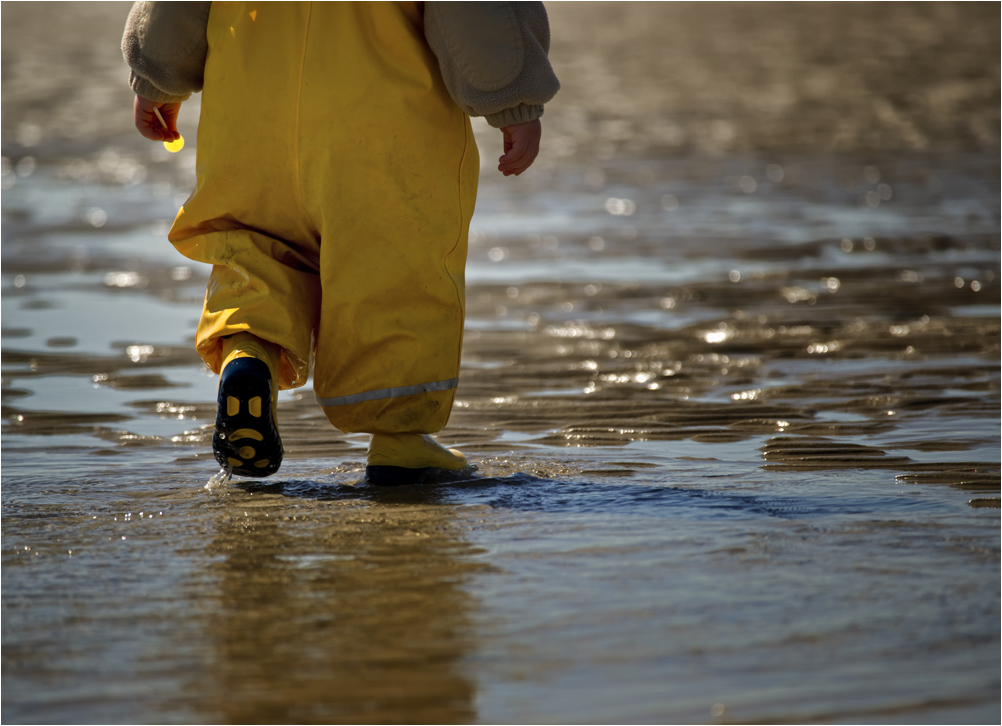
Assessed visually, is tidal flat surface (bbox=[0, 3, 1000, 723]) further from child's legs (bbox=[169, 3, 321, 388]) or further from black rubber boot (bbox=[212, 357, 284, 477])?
child's legs (bbox=[169, 3, 321, 388])

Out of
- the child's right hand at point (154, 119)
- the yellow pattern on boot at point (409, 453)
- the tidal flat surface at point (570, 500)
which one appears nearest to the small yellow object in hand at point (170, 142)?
the child's right hand at point (154, 119)

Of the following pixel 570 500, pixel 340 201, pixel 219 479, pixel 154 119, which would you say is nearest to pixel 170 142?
pixel 154 119

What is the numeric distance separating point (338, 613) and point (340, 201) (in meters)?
0.94

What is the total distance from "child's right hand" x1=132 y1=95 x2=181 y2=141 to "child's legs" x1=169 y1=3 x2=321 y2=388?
24 centimetres

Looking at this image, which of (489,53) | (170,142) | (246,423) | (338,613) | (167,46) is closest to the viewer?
(338,613)

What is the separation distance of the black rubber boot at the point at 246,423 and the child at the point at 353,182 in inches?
1.7

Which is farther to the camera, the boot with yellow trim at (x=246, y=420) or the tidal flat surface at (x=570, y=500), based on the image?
the boot with yellow trim at (x=246, y=420)

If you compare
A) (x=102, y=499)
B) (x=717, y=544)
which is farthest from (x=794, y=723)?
(x=102, y=499)

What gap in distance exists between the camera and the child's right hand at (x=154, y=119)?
2.72 meters

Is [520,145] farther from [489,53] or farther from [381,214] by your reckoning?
[381,214]

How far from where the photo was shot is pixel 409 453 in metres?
2.50

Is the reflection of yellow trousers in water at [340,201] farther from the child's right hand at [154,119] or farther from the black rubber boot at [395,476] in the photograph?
the child's right hand at [154,119]

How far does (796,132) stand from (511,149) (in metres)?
7.11

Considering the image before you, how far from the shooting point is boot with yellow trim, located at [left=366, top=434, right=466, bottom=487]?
248cm
